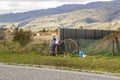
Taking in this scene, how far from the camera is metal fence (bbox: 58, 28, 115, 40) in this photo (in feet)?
119

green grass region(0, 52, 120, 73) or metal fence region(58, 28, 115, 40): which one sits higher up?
metal fence region(58, 28, 115, 40)

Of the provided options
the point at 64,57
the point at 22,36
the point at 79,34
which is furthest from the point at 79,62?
the point at 22,36

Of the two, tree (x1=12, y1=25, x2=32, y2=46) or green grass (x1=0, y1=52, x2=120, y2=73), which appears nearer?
green grass (x1=0, y1=52, x2=120, y2=73)

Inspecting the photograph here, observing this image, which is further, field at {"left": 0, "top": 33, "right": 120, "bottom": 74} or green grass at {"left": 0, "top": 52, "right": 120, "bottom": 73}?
field at {"left": 0, "top": 33, "right": 120, "bottom": 74}

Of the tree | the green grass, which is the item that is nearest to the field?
the green grass

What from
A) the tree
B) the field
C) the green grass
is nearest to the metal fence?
Result: the field

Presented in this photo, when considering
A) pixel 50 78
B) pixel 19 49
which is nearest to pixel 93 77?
pixel 50 78

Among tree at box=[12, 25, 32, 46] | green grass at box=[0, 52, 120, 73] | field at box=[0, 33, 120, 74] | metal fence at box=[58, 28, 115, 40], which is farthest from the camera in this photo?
tree at box=[12, 25, 32, 46]

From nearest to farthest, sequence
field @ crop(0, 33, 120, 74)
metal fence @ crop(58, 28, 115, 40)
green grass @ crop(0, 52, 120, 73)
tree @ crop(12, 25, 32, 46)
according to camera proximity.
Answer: green grass @ crop(0, 52, 120, 73), field @ crop(0, 33, 120, 74), metal fence @ crop(58, 28, 115, 40), tree @ crop(12, 25, 32, 46)

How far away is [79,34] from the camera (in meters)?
37.3

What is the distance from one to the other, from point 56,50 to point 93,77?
43.5 ft

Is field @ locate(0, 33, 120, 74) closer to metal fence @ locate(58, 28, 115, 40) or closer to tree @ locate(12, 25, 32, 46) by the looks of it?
tree @ locate(12, 25, 32, 46)

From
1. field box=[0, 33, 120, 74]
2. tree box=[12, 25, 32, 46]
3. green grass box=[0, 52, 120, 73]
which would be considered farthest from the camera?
tree box=[12, 25, 32, 46]

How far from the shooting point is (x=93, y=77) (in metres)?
20.7
